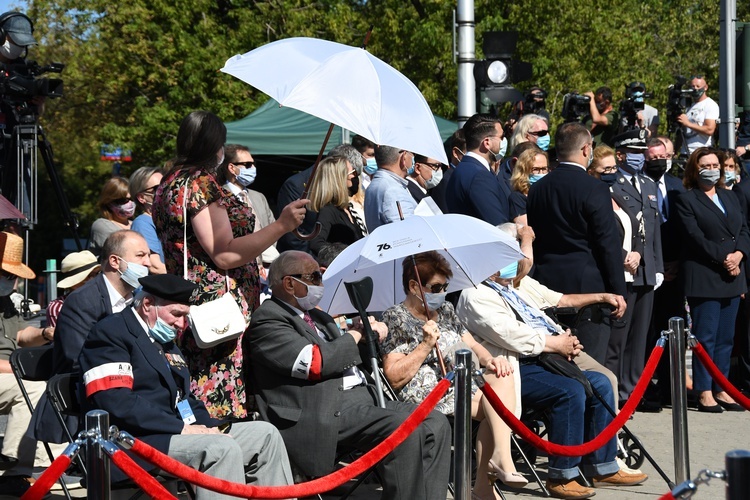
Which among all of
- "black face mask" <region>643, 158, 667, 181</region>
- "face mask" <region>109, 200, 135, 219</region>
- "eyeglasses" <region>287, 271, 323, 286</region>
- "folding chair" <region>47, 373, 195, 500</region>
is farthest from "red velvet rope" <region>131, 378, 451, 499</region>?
"black face mask" <region>643, 158, 667, 181</region>

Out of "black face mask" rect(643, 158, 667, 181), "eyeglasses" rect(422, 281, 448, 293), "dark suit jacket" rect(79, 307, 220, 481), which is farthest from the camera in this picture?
"black face mask" rect(643, 158, 667, 181)

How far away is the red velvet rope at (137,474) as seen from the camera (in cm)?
424

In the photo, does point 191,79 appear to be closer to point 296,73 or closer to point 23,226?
point 23,226

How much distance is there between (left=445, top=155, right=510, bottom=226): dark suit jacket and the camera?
8.74m

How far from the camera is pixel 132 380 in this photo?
5406 mm

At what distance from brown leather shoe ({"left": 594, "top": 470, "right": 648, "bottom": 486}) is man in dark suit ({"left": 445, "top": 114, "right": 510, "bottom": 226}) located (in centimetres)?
215

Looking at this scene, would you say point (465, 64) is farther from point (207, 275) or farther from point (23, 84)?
point (207, 275)

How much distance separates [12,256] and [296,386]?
236 centimetres

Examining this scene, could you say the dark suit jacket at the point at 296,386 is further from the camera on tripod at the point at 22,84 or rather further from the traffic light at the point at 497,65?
the traffic light at the point at 497,65

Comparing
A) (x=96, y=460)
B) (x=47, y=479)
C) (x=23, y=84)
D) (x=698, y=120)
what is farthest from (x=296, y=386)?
(x=698, y=120)

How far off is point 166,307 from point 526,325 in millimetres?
2509

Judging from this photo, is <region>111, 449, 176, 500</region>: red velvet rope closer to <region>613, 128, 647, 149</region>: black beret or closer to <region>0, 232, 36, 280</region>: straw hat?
<region>0, 232, 36, 280</region>: straw hat

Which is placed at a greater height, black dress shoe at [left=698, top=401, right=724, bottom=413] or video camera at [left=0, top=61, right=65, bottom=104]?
video camera at [left=0, top=61, right=65, bottom=104]

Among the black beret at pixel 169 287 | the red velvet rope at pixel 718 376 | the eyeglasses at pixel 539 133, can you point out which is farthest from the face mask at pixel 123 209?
the red velvet rope at pixel 718 376
